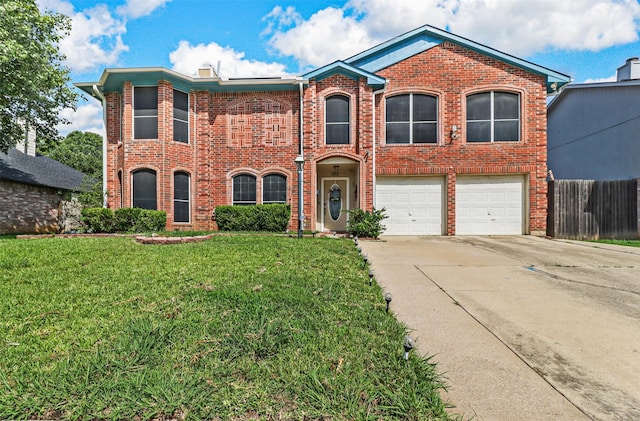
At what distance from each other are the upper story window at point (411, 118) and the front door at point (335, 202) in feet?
8.02

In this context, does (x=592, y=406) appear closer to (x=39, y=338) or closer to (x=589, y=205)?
(x=39, y=338)

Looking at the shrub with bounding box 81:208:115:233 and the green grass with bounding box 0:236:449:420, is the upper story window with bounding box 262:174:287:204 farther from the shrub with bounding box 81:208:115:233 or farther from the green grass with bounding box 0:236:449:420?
the green grass with bounding box 0:236:449:420

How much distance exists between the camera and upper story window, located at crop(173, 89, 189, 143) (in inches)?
453

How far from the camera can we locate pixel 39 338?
2615 mm

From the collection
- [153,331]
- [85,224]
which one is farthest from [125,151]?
[153,331]

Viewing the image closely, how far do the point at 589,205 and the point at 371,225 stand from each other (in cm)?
731

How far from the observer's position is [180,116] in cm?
1164

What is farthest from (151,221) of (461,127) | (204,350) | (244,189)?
(461,127)

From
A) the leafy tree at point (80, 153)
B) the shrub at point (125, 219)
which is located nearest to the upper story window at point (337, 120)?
the shrub at point (125, 219)

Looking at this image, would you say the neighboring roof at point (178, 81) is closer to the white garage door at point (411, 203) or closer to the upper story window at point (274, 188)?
the upper story window at point (274, 188)

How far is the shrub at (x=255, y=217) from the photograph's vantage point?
36.3 ft

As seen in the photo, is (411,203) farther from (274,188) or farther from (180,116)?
(180,116)

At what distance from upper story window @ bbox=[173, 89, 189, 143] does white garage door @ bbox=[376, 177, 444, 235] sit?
7284 mm

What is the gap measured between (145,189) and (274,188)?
14.6 feet
